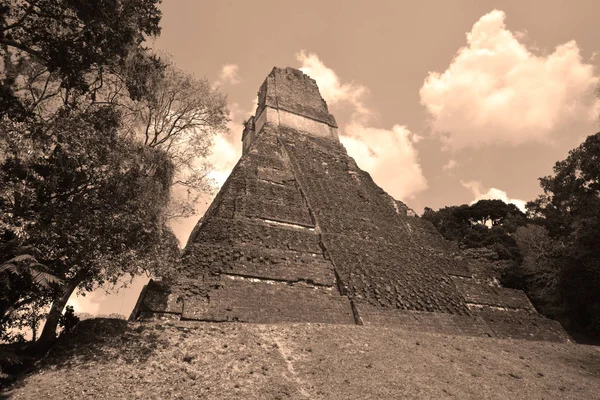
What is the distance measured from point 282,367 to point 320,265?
4.12 metres

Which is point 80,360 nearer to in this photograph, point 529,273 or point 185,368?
point 185,368

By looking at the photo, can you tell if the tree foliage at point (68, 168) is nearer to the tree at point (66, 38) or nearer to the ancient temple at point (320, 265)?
the tree at point (66, 38)

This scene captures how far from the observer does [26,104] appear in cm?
668

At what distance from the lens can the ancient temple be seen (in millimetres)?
8578

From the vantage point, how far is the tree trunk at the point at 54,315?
655 cm

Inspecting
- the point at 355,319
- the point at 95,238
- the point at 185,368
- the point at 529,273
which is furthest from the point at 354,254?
the point at 529,273

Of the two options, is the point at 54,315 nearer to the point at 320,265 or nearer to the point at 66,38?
the point at 66,38

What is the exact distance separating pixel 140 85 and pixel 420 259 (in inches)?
404

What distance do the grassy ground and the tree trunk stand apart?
1.39 ft

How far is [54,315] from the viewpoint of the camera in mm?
6633

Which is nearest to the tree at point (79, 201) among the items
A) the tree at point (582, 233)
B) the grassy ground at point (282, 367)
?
the grassy ground at point (282, 367)

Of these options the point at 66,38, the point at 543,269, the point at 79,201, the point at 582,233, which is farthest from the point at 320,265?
the point at 543,269

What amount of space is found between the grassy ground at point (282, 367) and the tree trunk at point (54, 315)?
1.39ft

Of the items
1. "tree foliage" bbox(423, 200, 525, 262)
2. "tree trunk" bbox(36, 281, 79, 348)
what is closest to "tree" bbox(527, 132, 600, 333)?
"tree foliage" bbox(423, 200, 525, 262)
